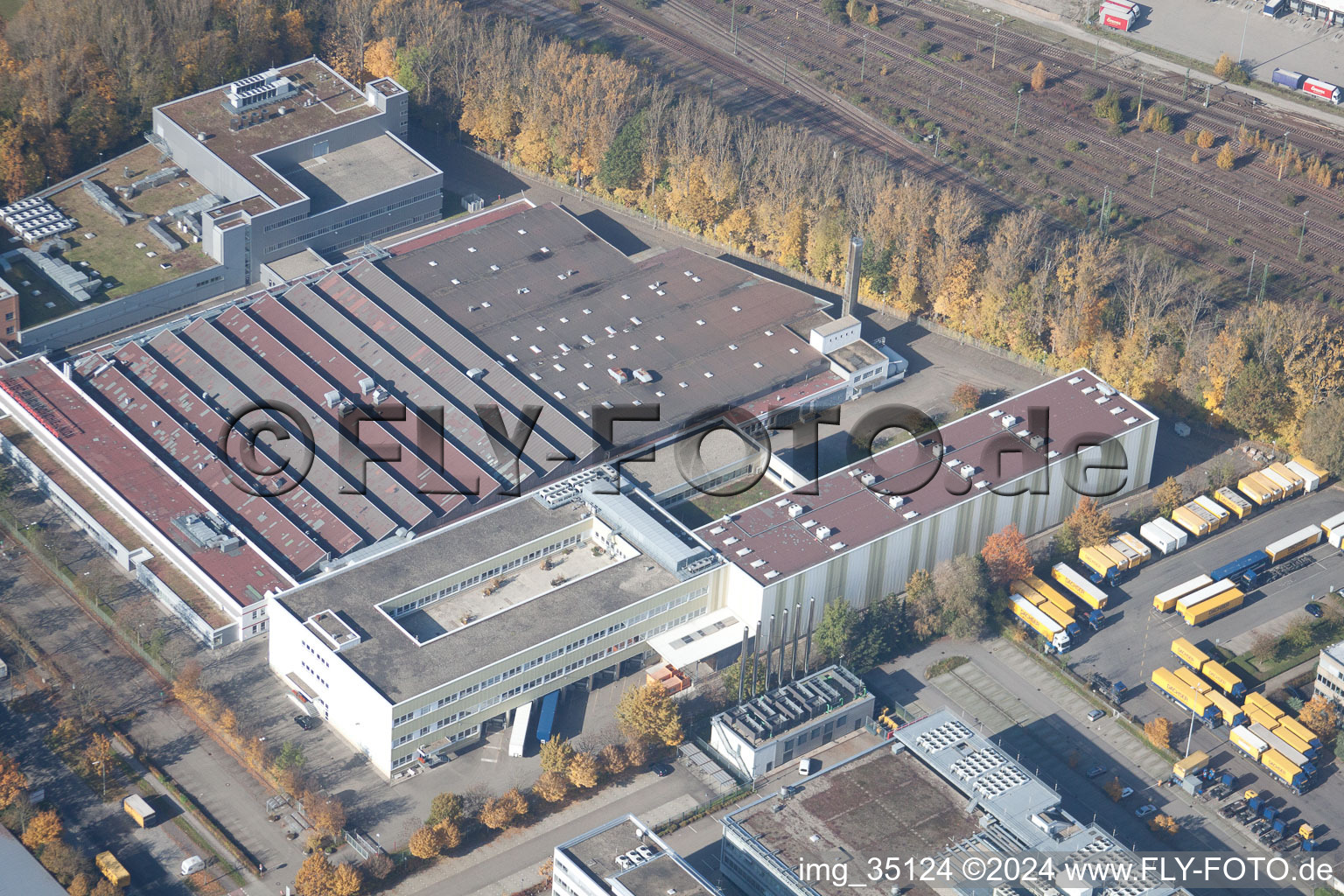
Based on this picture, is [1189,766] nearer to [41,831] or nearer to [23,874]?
[41,831]

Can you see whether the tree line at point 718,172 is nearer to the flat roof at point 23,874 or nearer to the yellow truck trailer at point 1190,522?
the yellow truck trailer at point 1190,522

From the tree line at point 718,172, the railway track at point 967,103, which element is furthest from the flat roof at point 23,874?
the railway track at point 967,103

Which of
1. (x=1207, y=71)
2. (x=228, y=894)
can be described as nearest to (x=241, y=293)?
(x=228, y=894)

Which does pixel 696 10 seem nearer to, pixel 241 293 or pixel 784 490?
pixel 241 293

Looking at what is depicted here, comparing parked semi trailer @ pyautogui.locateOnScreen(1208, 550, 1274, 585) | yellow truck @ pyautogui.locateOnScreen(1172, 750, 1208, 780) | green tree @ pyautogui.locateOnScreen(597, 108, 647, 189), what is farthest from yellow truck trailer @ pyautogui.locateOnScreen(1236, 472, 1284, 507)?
green tree @ pyautogui.locateOnScreen(597, 108, 647, 189)

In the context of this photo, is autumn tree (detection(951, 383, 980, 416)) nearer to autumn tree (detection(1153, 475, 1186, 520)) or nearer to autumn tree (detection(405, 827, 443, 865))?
autumn tree (detection(1153, 475, 1186, 520))

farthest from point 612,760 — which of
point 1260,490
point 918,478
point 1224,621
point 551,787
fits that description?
point 1260,490
